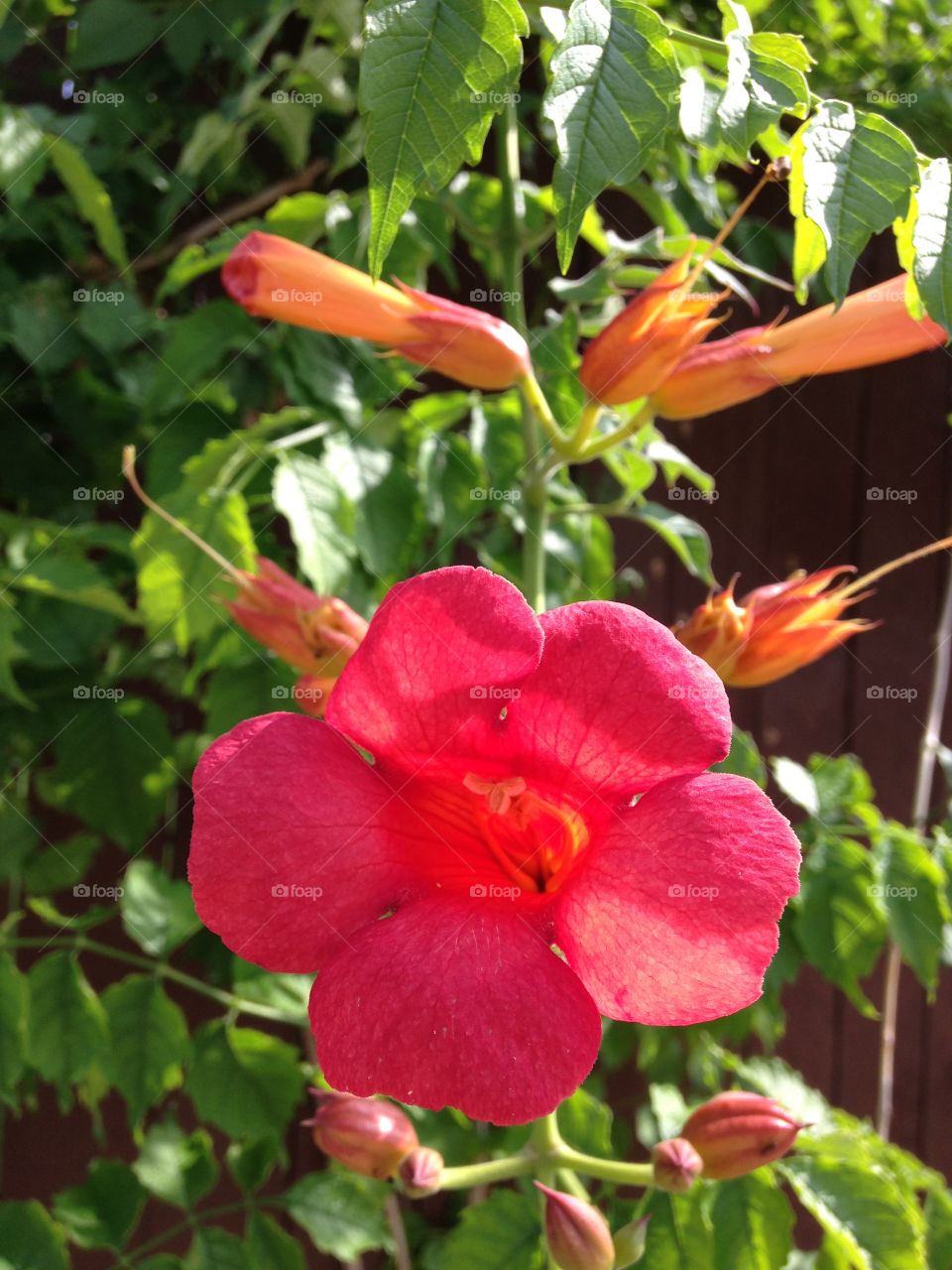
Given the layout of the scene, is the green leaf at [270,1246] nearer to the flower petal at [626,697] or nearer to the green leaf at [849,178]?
the flower petal at [626,697]

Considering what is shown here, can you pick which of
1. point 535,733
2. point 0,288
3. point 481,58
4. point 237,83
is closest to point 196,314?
point 0,288

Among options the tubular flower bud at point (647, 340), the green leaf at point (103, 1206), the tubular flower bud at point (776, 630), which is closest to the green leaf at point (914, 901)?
the tubular flower bud at point (776, 630)

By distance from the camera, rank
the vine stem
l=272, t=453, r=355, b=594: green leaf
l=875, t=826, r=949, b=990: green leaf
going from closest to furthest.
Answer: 1. l=272, t=453, r=355, b=594: green leaf
2. l=875, t=826, r=949, b=990: green leaf
3. the vine stem

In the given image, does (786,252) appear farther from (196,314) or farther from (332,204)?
(196,314)

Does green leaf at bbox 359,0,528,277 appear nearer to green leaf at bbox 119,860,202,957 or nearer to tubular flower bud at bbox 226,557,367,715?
tubular flower bud at bbox 226,557,367,715
